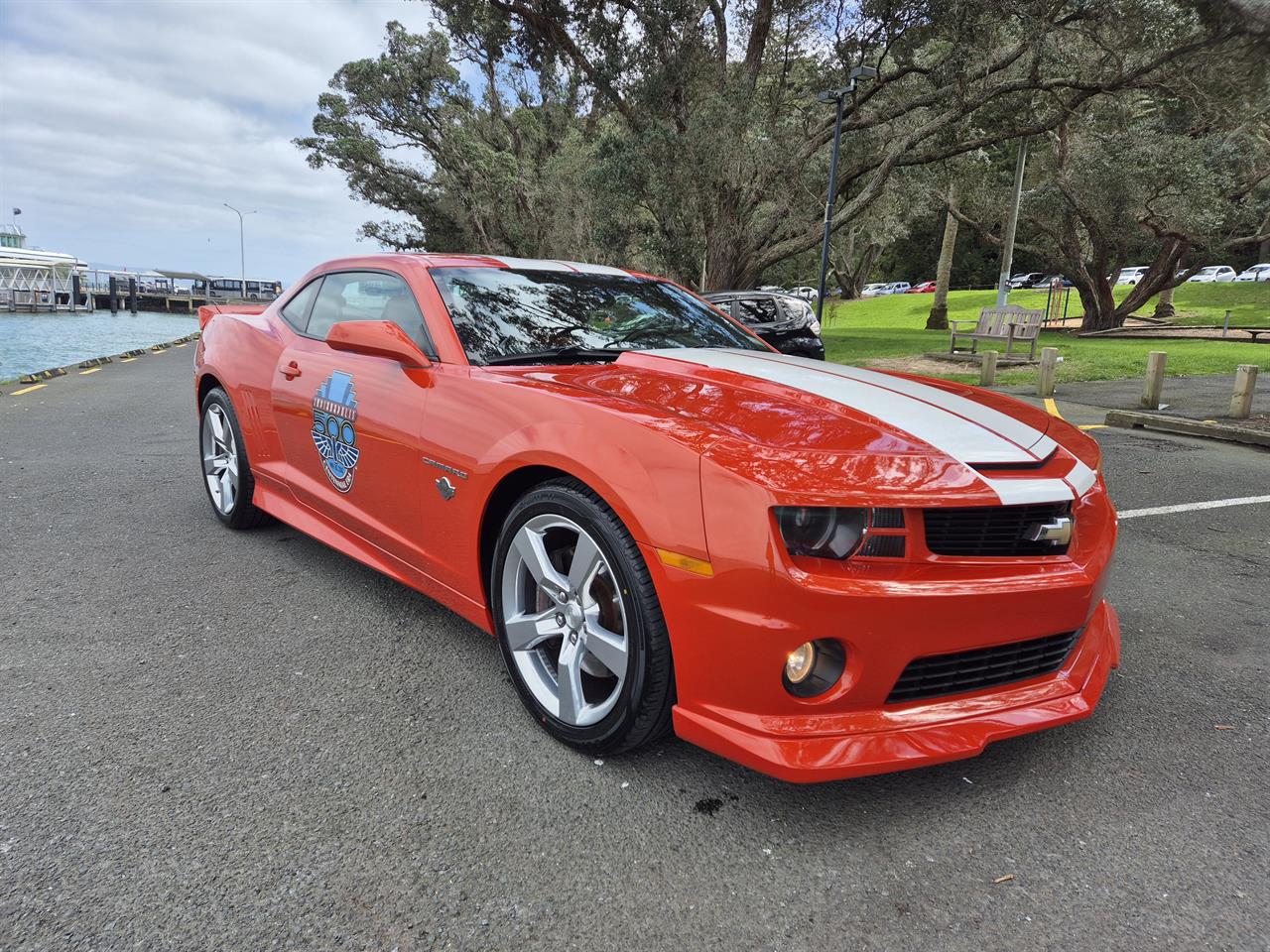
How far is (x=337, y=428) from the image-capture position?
3.11m

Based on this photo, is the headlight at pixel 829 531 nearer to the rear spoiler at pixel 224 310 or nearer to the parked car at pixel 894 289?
the rear spoiler at pixel 224 310

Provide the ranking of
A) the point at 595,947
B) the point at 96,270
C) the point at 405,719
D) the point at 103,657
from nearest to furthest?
the point at 595,947, the point at 405,719, the point at 103,657, the point at 96,270

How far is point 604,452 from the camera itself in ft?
6.75

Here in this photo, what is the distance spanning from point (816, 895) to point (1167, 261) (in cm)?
2775

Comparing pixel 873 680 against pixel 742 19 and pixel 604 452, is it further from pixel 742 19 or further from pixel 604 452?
pixel 742 19

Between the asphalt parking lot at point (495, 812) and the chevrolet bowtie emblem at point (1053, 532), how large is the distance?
0.67m

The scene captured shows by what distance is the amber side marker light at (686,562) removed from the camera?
1.83 metres

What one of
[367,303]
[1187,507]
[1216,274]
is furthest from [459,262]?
[1216,274]

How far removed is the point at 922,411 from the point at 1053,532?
564mm

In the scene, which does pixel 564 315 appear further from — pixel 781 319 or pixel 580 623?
pixel 781 319

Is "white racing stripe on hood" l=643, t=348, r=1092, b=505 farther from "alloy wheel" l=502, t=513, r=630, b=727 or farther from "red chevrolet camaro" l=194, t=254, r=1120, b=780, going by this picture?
"alloy wheel" l=502, t=513, r=630, b=727

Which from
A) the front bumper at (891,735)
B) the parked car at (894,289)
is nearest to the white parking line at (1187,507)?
the front bumper at (891,735)

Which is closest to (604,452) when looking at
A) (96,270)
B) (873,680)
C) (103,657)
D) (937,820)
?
(873,680)

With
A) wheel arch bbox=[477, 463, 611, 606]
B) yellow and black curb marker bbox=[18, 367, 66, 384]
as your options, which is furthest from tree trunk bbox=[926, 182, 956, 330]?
wheel arch bbox=[477, 463, 611, 606]
